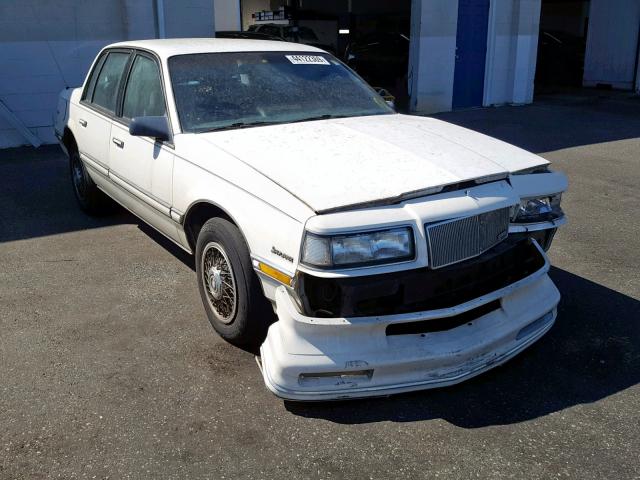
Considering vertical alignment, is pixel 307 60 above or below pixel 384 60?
above

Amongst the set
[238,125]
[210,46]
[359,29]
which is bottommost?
[238,125]

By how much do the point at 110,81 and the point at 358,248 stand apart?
335cm

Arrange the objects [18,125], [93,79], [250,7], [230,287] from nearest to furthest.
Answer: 1. [230,287]
2. [93,79]
3. [18,125]
4. [250,7]

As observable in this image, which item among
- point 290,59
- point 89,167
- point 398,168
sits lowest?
point 89,167

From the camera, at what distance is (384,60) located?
16594mm

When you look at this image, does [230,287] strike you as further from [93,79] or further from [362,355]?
[93,79]

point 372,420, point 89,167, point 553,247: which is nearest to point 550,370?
point 372,420

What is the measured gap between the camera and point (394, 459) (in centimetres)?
270

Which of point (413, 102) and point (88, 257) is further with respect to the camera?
point (413, 102)

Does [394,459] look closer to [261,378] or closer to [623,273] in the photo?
[261,378]

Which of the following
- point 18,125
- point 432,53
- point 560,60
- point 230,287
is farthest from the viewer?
point 560,60

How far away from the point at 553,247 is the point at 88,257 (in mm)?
3774

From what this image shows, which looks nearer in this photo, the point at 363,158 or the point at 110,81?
the point at 363,158

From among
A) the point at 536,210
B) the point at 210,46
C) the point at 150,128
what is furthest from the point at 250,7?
the point at 536,210
